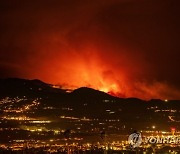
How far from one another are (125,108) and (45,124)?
4461cm

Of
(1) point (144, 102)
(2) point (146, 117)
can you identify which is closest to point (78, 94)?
(1) point (144, 102)

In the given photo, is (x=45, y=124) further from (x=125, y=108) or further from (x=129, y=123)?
(x=125, y=108)

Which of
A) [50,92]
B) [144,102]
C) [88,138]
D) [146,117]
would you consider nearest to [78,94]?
[50,92]

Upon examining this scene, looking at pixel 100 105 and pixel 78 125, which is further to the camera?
pixel 100 105

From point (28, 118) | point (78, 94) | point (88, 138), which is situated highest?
point (78, 94)

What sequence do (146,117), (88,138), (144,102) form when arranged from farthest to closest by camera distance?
(144,102) → (146,117) → (88,138)

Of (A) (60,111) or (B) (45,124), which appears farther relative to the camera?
(A) (60,111)

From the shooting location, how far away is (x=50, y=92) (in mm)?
188000

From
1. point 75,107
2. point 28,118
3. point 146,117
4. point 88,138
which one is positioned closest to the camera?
point 88,138

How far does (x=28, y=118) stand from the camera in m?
140

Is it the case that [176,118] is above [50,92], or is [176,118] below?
below

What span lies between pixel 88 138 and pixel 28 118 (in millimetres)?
39449

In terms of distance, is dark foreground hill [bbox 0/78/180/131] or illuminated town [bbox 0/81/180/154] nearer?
illuminated town [bbox 0/81/180/154]

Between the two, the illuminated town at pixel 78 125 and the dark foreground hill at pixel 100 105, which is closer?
the illuminated town at pixel 78 125
